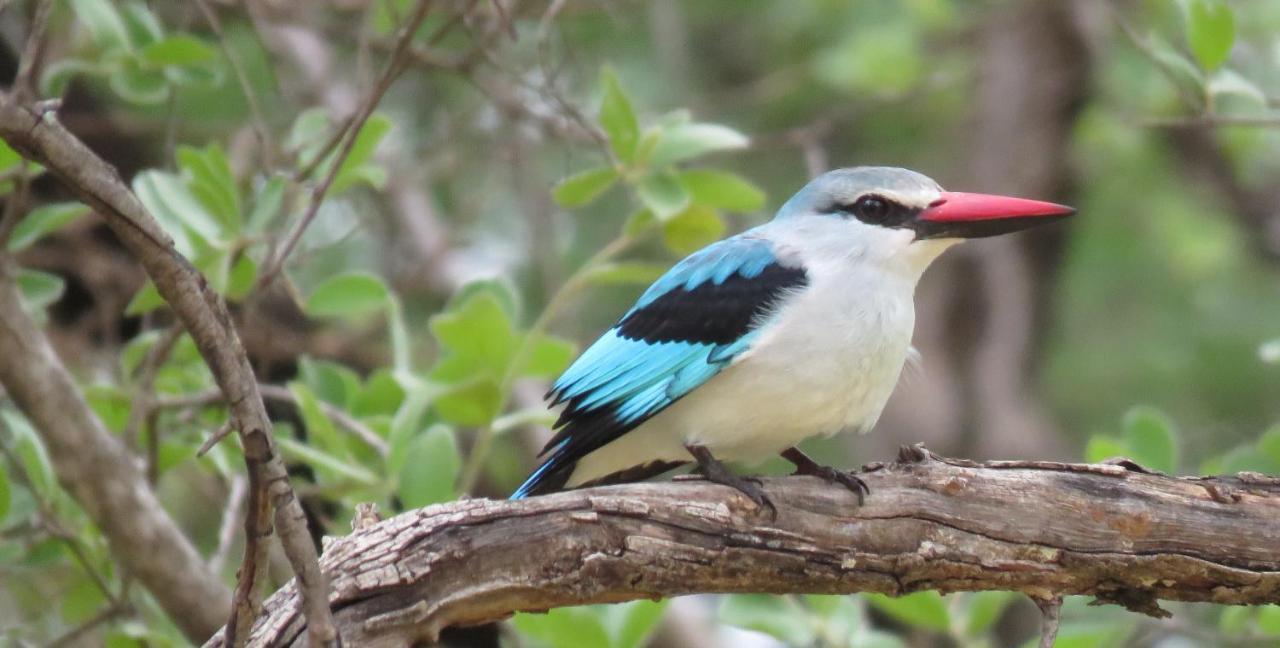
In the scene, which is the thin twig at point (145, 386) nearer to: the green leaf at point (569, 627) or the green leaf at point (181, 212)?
the green leaf at point (181, 212)

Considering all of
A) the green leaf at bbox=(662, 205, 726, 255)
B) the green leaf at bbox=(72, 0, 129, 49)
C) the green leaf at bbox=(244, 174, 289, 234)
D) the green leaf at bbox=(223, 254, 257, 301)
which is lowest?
the green leaf at bbox=(662, 205, 726, 255)

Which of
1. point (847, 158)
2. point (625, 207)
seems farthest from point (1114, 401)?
point (625, 207)

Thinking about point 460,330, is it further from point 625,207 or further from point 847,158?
point 847,158

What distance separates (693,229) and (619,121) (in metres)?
0.46

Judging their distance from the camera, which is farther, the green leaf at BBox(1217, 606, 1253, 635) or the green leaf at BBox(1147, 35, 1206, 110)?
the green leaf at BBox(1217, 606, 1253, 635)

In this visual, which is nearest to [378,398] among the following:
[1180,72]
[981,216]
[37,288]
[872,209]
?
[37,288]

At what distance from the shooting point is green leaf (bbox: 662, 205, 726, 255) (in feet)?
14.0

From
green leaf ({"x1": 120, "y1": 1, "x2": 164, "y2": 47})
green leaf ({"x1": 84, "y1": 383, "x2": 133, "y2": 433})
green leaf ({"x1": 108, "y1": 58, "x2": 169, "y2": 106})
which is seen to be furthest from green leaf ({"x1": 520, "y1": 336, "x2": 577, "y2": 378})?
green leaf ({"x1": 120, "y1": 1, "x2": 164, "y2": 47})

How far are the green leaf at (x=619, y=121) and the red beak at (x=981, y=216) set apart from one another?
0.77m

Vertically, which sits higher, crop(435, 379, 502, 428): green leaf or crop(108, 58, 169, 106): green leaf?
crop(108, 58, 169, 106): green leaf

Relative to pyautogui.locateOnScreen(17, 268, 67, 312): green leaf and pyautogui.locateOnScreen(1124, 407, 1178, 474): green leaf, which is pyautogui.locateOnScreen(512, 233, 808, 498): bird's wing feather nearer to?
pyautogui.locateOnScreen(1124, 407, 1178, 474): green leaf

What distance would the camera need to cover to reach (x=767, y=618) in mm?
4020

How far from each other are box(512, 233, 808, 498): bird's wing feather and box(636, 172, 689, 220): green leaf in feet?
0.45

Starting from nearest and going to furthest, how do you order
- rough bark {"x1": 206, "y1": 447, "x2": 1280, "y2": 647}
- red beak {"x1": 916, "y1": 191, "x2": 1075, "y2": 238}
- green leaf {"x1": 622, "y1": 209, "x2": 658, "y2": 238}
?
1. rough bark {"x1": 206, "y1": 447, "x2": 1280, "y2": 647}
2. red beak {"x1": 916, "y1": 191, "x2": 1075, "y2": 238}
3. green leaf {"x1": 622, "y1": 209, "x2": 658, "y2": 238}
